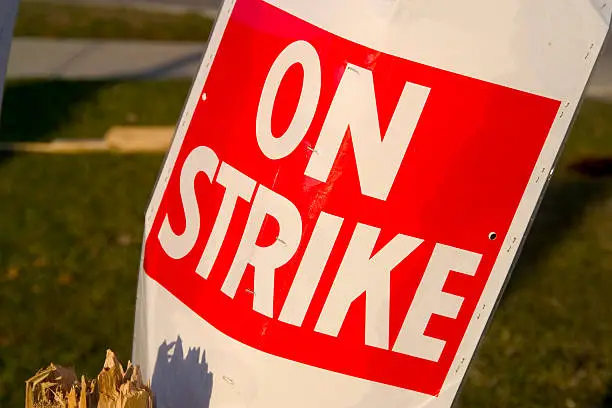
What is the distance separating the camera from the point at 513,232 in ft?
8.46

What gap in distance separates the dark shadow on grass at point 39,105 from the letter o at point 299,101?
17.7 feet

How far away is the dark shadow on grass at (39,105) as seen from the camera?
310 inches

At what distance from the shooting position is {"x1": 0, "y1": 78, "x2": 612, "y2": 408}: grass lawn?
479 cm

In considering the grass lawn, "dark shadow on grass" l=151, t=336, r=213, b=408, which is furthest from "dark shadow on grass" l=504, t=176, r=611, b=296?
"dark shadow on grass" l=151, t=336, r=213, b=408

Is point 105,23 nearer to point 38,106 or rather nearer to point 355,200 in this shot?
point 38,106

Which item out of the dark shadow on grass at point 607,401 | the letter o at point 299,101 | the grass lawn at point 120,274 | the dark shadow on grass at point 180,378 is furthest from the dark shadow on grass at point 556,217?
the letter o at point 299,101

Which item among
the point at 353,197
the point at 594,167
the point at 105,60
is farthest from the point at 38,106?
the point at 353,197

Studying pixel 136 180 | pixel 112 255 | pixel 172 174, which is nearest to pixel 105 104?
pixel 136 180

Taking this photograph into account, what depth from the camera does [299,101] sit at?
257 centimetres

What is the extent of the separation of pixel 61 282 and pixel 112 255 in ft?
1.53

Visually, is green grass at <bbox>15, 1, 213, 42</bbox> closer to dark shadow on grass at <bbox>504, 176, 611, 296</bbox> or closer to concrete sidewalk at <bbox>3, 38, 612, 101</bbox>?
concrete sidewalk at <bbox>3, 38, 612, 101</bbox>

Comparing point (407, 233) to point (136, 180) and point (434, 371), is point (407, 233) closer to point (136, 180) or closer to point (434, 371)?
point (434, 371)

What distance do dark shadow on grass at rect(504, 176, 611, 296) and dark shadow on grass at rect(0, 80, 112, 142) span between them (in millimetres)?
3725

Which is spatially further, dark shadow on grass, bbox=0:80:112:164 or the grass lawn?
dark shadow on grass, bbox=0:80:112:164
